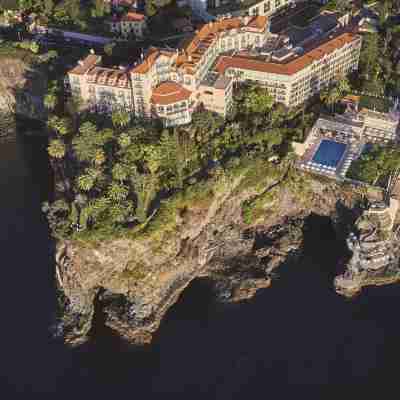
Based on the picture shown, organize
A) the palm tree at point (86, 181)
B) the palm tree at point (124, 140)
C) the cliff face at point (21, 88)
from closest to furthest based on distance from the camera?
the palm tree at point (86, 181) < the palm tree at point (124, 140) < the cliff face at point (21, 88)

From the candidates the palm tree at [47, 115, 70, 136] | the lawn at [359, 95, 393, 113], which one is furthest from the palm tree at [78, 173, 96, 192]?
the lawn at [359, 95, 393, 113]

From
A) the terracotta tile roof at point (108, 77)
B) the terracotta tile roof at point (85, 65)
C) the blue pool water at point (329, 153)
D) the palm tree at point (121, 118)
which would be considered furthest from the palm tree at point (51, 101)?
the blue pool water at point (329, 153)

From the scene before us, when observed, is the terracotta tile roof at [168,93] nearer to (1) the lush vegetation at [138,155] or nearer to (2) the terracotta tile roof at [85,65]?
(1) the lush vegetation at [138,155]

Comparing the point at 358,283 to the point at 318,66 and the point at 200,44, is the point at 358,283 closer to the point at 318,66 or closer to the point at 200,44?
the point at 318,66

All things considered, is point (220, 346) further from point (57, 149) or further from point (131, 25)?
point (131, 25)

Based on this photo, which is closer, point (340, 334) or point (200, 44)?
point (340, 334)

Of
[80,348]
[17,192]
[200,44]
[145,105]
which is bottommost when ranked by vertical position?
[80,348]

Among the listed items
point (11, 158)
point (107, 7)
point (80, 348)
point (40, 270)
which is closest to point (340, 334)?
point (80, 348)
